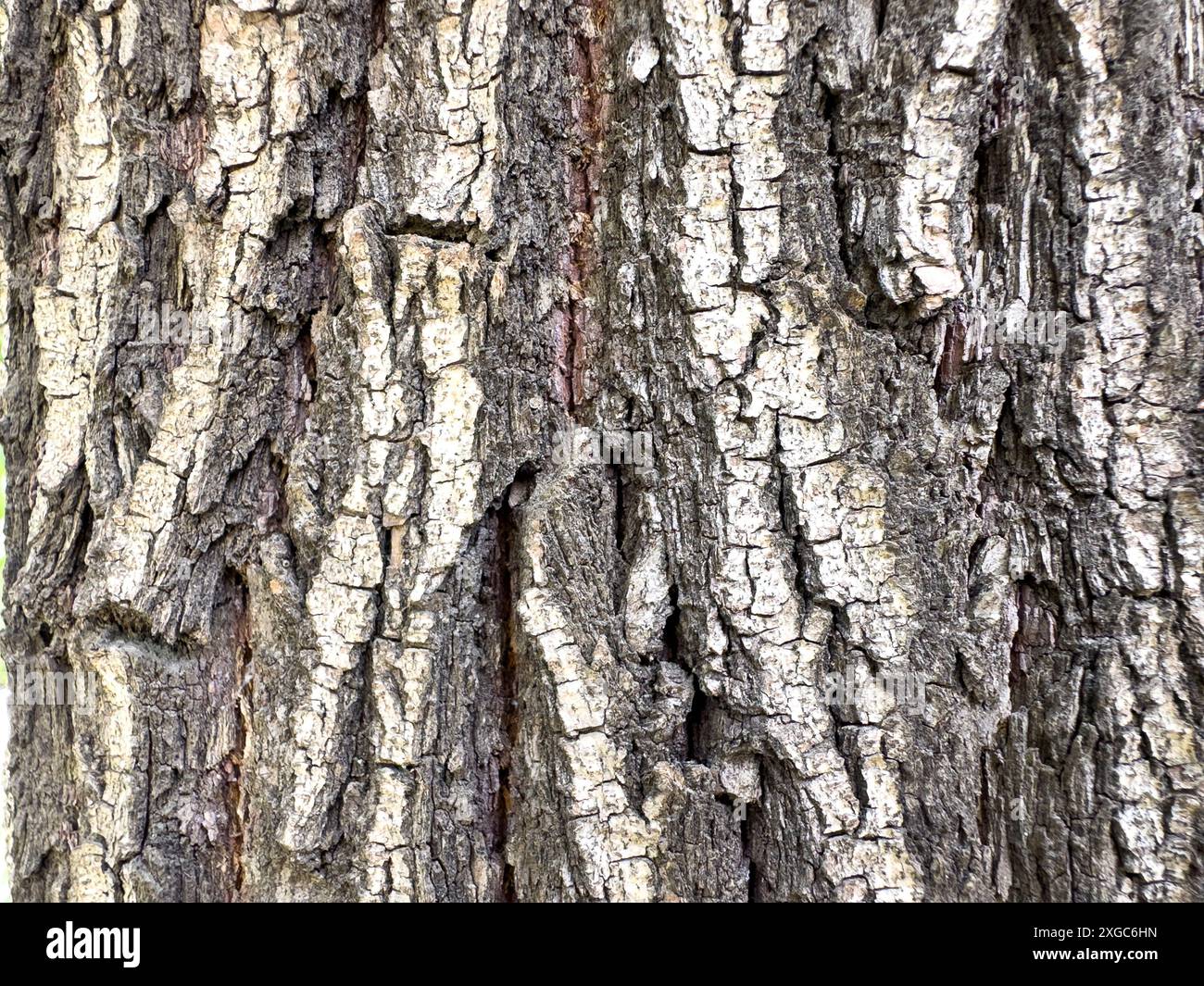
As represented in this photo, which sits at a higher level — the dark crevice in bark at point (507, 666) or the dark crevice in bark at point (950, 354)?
the dark crevice in bark at point (950, 354)

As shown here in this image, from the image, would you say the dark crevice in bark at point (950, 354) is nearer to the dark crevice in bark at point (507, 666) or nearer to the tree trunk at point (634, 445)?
the tree trunk at point (634, 445)

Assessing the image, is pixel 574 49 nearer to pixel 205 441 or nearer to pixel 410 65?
pixel 410 65

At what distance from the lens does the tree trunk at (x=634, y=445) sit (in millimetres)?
1113

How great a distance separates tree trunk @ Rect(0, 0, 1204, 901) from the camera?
3.65ft

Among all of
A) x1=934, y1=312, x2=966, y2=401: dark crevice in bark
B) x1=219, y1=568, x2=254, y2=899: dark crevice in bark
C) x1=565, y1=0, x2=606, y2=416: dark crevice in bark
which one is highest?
x1=565, y1=0, x2=606, y2=416: dark crevice in bark

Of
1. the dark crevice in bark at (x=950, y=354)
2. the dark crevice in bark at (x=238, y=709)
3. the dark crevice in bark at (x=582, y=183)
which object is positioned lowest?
the dark crevice in bark at (x=238, y=709)

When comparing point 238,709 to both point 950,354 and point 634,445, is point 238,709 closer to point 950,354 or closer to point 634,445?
point 634,445

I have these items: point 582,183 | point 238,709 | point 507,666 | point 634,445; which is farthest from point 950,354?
point 238,709

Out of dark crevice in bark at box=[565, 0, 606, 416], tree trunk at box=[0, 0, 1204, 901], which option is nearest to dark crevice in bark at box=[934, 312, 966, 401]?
tree trunk at box=[0, 0, 1204, 901]

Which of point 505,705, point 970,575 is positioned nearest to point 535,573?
point 505,705

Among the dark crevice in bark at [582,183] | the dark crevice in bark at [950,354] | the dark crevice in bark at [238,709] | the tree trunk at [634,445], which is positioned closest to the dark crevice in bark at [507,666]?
the tree trunk at [634,445]

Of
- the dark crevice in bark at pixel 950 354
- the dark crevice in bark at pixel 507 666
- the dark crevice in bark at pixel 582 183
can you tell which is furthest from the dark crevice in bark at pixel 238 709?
the dark crevice in bark at pixel 950 354

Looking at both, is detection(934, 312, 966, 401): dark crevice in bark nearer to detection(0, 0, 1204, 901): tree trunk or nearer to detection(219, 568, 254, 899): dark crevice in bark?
detection(0, 0, 1204, 901): tree trunk

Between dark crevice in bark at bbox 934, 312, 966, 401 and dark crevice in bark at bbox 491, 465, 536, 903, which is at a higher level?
dark crevice in bark at bbox 934, 312, 966, 401
